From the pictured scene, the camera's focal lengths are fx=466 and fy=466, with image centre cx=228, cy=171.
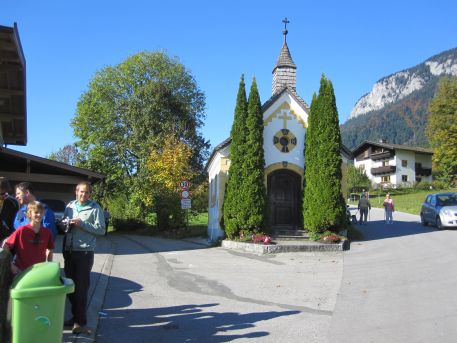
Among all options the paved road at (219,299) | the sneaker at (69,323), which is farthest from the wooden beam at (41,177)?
the sneaker at (69,323)

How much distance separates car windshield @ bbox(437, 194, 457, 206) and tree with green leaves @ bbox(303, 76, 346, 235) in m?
6.05

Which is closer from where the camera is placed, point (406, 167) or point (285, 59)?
point (285, 59)

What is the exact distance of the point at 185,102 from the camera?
3597cm

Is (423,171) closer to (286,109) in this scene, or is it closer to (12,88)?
(286,109)

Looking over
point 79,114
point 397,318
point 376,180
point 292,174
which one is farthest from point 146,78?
point 376,180

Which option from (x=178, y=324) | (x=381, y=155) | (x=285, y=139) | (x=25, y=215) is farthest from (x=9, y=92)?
(x=381, y=155)

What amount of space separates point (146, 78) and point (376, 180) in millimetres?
49511

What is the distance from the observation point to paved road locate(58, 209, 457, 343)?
19.4ft

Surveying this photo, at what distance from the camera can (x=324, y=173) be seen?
1698cm

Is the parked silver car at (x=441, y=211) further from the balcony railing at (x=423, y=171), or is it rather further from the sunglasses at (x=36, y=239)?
the balcony railing at (x=423, y=171)

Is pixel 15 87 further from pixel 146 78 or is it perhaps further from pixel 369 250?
pixel 146 78

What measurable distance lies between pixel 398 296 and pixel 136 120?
1089 inches

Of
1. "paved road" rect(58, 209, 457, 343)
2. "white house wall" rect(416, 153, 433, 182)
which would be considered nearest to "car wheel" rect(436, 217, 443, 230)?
"paved road" rect(58, 209, 457, 343)

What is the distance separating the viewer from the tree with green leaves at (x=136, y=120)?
31.1 meters
